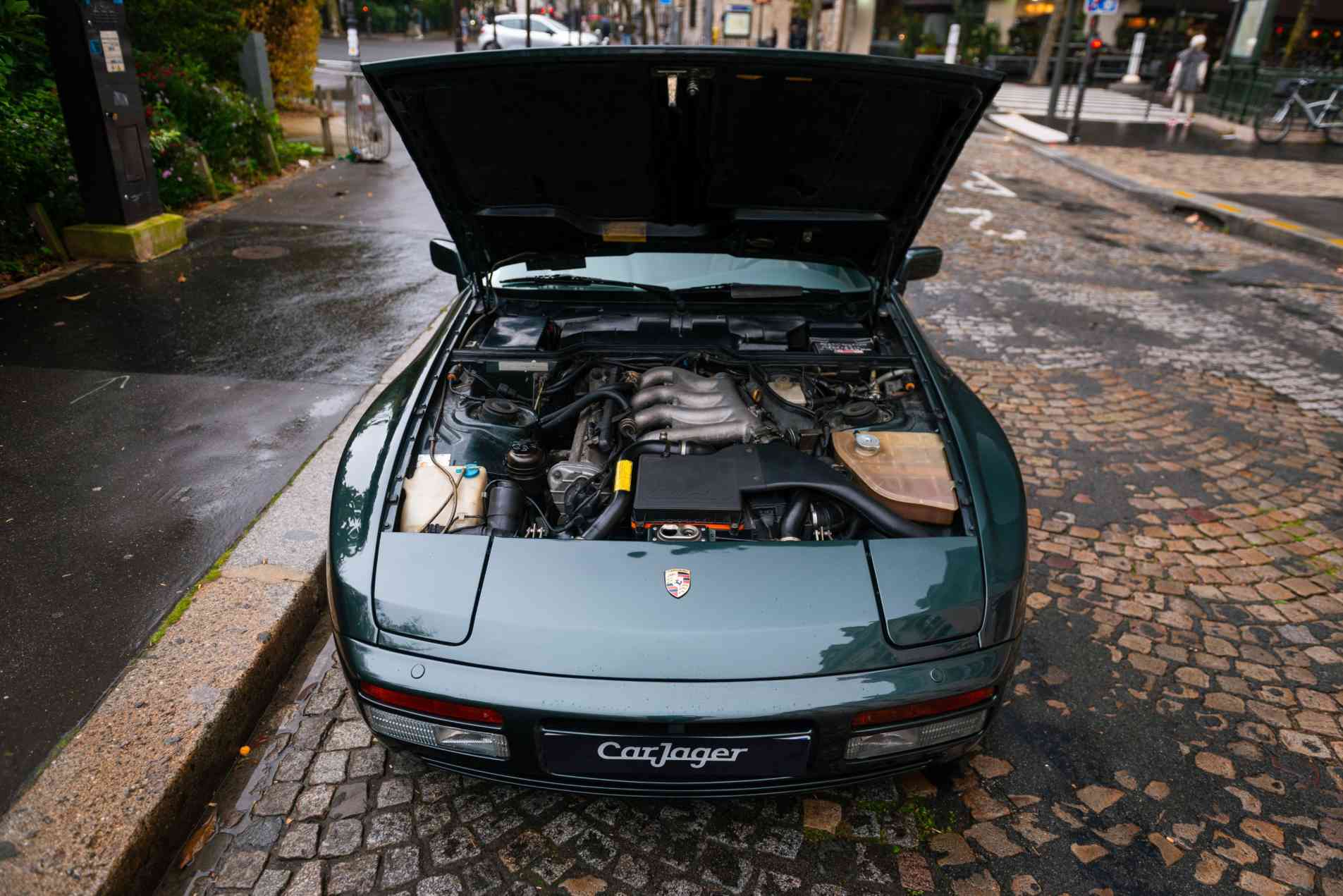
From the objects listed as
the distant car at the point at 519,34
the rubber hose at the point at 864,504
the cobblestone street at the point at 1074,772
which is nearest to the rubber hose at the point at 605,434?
the rubber hose at the point at 864,504

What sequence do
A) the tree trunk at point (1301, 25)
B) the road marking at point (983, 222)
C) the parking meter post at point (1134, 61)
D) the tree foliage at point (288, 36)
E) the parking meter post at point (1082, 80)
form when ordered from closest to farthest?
the road marking at point (983, 222)
the tree foliage at point (288, 36)
the parking meter post at point (1082, 80)
the tree trunk at point (1301, 25)
the parking meter post at point (1134, 61)

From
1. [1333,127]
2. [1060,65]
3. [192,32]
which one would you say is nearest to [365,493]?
[192,32]

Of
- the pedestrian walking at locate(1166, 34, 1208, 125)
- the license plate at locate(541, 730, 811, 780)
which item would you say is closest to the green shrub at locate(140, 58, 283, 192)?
the license plate at locate(541, 730, 811, 780)

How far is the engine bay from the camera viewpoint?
2.53 metres

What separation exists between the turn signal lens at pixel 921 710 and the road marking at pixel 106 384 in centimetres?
491

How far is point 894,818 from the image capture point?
8.14ft

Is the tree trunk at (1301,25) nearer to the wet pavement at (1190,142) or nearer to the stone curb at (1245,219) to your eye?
the wet pavement at (1190,142)

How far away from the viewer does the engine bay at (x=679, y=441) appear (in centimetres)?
253

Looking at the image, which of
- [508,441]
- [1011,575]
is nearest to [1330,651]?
[1011,575]

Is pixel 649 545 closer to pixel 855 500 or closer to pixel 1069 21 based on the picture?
pixel 855 500

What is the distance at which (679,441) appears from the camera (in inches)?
112

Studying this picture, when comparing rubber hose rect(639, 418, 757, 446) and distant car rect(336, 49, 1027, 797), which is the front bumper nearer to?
distant car rect(336, 49, 1027, 797)

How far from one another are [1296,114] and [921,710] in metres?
19.2

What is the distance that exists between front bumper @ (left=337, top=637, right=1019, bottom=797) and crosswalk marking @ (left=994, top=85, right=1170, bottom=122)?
21031mm
